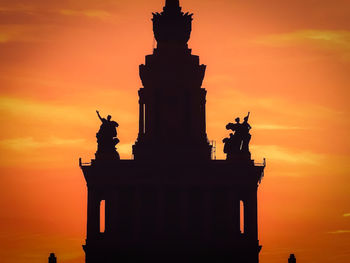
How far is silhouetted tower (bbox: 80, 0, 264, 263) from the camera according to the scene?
108438 millimetres

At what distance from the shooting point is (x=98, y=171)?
110 m

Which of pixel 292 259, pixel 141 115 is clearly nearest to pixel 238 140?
pixel 141 115

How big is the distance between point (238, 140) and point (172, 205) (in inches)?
364

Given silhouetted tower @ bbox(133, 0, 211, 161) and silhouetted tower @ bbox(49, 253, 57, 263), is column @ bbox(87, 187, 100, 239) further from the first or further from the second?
silhouetted tower @ bbox(133, 0, 211, 161)

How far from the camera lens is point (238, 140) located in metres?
111

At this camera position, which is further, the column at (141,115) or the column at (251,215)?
the column at (141,115)

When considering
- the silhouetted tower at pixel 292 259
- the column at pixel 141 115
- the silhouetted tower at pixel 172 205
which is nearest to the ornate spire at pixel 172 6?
the column at pixel 141 115

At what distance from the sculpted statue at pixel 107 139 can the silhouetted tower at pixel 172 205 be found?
1.01 m

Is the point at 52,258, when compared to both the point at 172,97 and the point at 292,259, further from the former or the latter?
the point at 292,259

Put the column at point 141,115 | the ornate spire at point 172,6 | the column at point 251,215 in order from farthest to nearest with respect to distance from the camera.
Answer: the ornate spire at point 172,6, the column at point 141,115, the column at point 251,215

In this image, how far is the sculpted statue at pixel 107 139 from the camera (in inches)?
4343

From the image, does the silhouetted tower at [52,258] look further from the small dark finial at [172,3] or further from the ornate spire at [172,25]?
the small dark finial at [172,3]

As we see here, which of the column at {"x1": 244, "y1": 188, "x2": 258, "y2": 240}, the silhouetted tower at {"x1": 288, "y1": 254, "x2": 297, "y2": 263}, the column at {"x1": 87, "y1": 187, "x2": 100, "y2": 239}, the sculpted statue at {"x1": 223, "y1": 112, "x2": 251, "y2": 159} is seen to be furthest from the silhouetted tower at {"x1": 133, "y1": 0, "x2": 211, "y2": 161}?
the silhouetted tower at {"x1": 288, "y1": 254, "x2": 297, "y2": 263}

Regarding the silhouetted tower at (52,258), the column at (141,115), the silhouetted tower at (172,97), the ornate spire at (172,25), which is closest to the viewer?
the silhouetted tower at (52,258)
